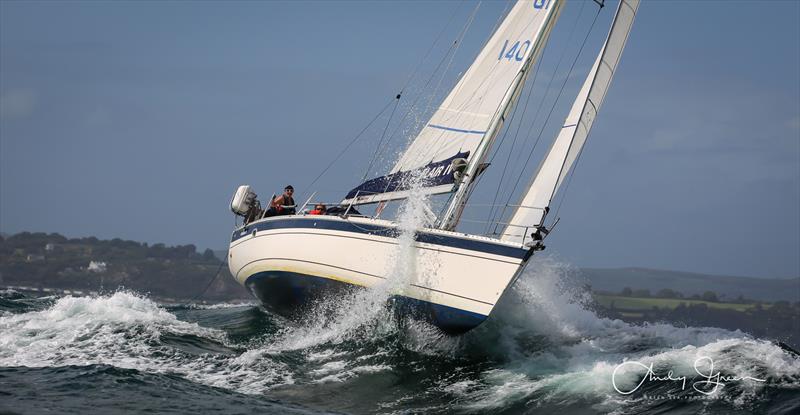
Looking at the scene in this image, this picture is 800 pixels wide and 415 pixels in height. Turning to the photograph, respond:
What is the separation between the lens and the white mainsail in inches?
453

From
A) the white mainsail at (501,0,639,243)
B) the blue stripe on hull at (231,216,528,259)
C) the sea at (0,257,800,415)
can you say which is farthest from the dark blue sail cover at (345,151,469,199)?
the sea at (0,257,800,415)

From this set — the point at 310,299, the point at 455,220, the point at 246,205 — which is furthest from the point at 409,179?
the point at 246,205

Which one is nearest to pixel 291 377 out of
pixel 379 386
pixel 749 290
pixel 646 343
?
pixel 379 386

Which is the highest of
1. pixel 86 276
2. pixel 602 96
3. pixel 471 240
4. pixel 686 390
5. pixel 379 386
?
pixel 602 96

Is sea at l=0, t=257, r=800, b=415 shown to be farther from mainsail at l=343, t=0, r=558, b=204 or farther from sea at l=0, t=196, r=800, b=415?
mainsail at l=343, t=0, r=558, b=204

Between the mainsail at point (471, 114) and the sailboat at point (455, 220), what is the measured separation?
0.02 meters

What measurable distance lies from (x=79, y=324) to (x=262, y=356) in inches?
132

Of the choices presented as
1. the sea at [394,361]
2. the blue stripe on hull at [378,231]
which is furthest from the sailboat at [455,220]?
the sea at [394,361]

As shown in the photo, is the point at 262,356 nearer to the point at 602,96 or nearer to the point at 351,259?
the point at 351,259

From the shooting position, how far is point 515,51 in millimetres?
13359

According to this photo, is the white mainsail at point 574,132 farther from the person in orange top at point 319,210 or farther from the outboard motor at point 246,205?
the outboard motor at point 246,205

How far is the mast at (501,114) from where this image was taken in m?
12.5

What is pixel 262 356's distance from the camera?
39.3 ft

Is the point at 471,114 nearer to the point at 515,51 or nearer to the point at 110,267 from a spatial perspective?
the point at 515,51
